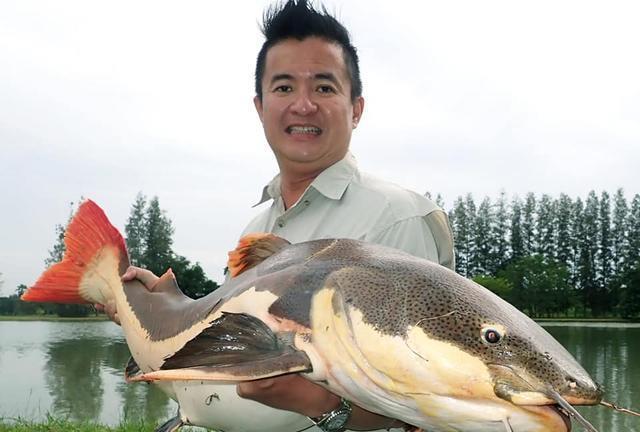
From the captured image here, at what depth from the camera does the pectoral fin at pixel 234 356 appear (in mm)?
2209

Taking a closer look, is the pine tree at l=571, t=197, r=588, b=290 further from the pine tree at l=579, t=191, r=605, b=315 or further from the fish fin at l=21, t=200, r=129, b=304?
the fish fin at l=21, t=200, r=129, b=304

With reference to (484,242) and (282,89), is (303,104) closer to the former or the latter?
(282,89)

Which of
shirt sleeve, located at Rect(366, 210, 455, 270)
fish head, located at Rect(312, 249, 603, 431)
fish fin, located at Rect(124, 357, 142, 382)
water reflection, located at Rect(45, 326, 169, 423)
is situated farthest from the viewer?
water reflection, located at Rect(45, 326, 169, 423)

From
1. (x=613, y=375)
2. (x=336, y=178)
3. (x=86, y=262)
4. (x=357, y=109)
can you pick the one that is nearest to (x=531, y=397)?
(x=336, y=178)

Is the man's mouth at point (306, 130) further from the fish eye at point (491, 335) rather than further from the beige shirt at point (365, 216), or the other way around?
the fish eye at point (491, 335)

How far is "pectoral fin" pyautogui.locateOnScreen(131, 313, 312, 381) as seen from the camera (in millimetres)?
2209

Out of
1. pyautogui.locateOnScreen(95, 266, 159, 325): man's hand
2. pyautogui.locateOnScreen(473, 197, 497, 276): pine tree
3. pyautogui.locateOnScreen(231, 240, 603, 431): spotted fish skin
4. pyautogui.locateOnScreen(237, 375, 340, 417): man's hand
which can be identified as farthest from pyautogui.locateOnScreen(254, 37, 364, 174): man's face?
pyautogui.locateOnScreen(473, 197, 497, 276): pine tree

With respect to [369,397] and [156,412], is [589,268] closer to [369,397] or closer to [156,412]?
[156,412]

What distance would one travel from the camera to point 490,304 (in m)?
2.27

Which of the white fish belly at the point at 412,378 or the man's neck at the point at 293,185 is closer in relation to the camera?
the white fish belly at the point at 412,378

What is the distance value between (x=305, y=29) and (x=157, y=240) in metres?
55.4

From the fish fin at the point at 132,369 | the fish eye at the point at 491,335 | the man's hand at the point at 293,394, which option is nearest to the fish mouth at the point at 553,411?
the fish eye at the point at 491,335

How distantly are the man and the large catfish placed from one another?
461 mm

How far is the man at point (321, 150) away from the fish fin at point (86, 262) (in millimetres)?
255
